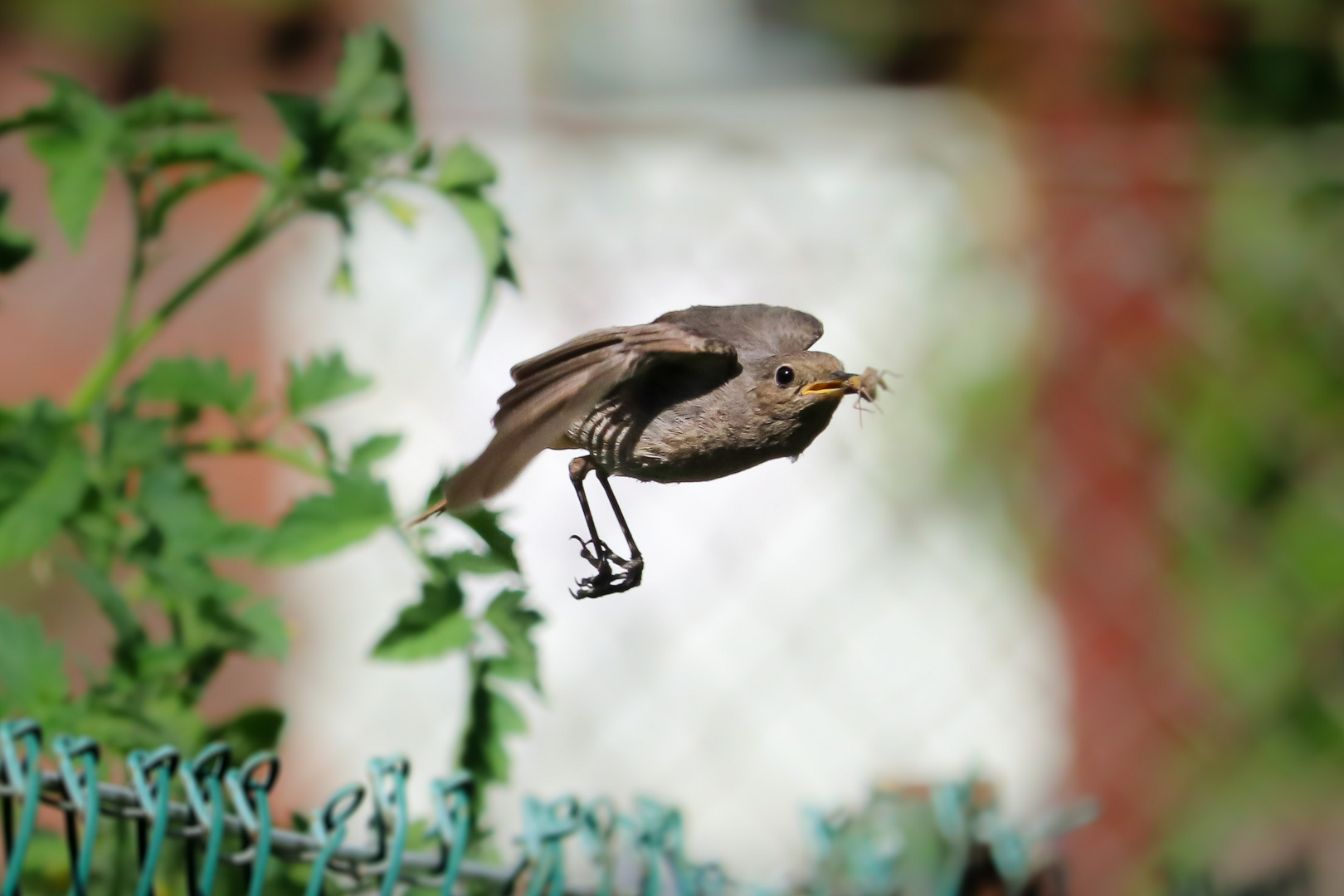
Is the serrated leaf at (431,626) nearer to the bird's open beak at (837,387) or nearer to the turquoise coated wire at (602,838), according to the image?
the turquoise coated wire at (602,838)

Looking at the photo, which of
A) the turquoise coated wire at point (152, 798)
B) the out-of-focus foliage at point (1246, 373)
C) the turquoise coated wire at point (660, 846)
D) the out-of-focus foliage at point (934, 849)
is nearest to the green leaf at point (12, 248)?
the turquoise coated wire at point (152, 798)

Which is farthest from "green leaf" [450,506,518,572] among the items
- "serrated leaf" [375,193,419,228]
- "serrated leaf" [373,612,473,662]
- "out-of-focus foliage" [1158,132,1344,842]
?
"out-of-focus foliage" [1158,132,1344,842]

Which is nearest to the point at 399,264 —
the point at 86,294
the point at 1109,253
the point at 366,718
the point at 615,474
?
the point at 86,294

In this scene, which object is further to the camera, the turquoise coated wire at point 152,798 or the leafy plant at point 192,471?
the leafy plant at point 192,471

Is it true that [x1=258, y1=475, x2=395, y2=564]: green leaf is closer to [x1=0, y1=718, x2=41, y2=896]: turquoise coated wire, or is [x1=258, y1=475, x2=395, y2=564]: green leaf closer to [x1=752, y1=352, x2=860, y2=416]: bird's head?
[x1=0, y1=718, x2=41, y2=896]: turquoise coated wire

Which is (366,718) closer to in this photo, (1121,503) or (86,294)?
(86,294)

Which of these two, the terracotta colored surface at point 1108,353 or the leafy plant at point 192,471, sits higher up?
the terracotta colored surface at point 1108,353

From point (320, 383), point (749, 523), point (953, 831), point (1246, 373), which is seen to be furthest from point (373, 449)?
point (1246, 373)
